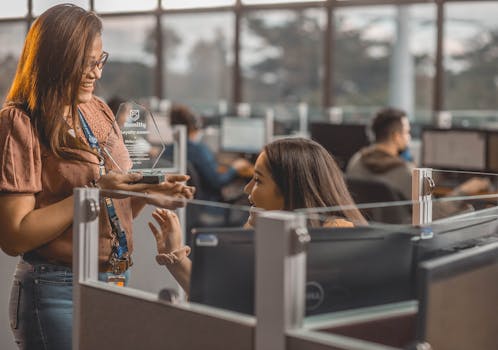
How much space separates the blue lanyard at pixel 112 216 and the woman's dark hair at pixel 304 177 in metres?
0.41

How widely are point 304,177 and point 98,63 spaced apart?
0.54 meters

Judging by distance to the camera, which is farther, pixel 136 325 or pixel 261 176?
pixel 261 176

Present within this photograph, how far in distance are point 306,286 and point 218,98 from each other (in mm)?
11316

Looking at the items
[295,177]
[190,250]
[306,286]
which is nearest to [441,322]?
[306,286]

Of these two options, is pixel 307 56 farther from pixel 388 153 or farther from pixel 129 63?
pixel 388 153

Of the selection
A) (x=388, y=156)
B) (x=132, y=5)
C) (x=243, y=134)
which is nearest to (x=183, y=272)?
(x=388, y=156)

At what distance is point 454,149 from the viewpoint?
A: 5.59 m

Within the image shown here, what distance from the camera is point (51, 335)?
5.72ft

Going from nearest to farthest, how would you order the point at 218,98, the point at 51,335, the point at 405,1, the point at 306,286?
the point at 306,286
the point at 51,335
the point at 405,1
the point at 218,98

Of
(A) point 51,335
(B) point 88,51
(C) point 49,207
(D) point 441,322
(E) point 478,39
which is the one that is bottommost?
(A) point 51,335

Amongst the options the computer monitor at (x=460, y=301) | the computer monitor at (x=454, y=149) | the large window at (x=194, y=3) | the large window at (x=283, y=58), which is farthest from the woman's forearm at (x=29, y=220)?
the large window at (x=283, y=58)

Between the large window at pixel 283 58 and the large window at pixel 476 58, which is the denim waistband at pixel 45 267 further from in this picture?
the large window at pixel 283 58

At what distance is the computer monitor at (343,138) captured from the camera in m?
6.20

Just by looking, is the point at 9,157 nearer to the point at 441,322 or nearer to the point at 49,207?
the point at 49,207
